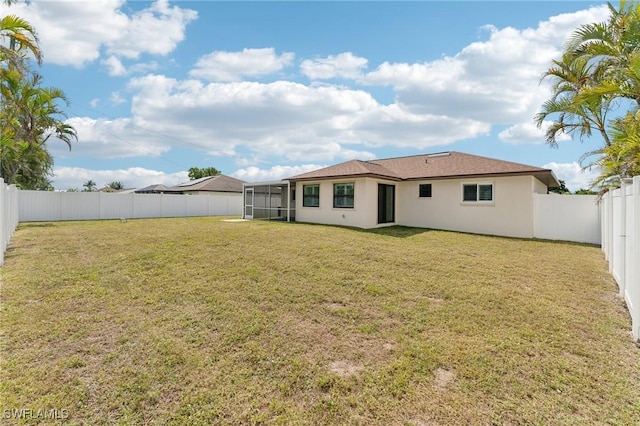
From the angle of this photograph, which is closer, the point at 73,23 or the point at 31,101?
the point at 73,23

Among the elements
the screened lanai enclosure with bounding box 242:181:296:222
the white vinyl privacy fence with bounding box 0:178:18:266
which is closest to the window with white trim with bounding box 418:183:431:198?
the screened lanai enclosure with bounding box 242:181:296:222

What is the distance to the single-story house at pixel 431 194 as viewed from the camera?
45.3 ft

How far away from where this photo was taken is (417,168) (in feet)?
57.8

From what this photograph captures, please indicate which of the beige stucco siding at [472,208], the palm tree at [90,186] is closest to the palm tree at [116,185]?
the palm tree at [90,186]

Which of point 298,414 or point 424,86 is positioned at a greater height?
point 424,86

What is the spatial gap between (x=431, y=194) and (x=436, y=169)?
1356 mm

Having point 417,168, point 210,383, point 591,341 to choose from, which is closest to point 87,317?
point 210,383

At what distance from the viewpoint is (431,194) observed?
1616cm

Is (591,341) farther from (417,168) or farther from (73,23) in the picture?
(73,23)

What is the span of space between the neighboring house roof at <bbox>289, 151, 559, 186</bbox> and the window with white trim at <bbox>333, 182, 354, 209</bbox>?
2.23ft

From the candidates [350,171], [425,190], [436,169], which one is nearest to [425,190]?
[425,190]

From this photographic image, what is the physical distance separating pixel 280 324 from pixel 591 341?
4.03 metres

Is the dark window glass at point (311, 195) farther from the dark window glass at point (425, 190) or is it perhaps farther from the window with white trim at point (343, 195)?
the dark window glass at point (425, 190)

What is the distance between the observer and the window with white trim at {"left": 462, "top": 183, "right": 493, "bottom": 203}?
47.4 ft
